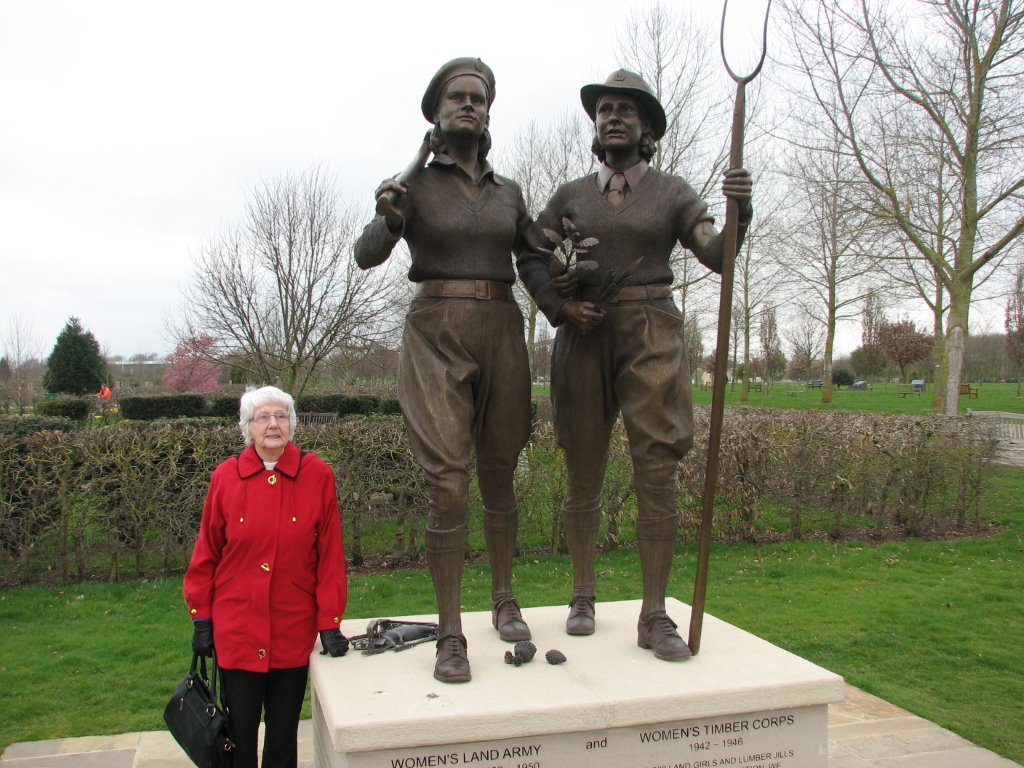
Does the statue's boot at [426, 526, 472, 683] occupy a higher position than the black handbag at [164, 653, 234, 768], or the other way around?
the statue's boot at [426, 526, 472, 683]

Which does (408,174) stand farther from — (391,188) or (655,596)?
(655,596)

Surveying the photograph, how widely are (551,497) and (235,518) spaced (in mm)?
5613

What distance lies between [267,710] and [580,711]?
1247mm

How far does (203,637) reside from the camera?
2959 millimetres

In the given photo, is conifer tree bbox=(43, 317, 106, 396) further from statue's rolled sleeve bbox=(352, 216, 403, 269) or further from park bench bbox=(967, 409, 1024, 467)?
statue's rolled sleeve bbox=(352, 216, 403, 269)

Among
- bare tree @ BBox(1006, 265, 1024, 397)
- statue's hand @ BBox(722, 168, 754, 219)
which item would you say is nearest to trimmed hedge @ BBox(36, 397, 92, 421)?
statue's hand @ BBox(722, 168, 754, 219)

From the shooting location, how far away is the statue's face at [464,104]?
3.34m

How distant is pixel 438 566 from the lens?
10.7ft

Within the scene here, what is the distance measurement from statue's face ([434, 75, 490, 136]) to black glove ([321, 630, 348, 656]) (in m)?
2.12

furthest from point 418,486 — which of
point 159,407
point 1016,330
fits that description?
point 1016,330

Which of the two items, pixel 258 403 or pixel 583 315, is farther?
pixel 583 315

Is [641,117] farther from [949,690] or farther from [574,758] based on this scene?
[949,690]

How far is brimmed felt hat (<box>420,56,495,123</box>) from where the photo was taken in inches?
133

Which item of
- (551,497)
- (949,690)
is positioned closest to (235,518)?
(949,690)
